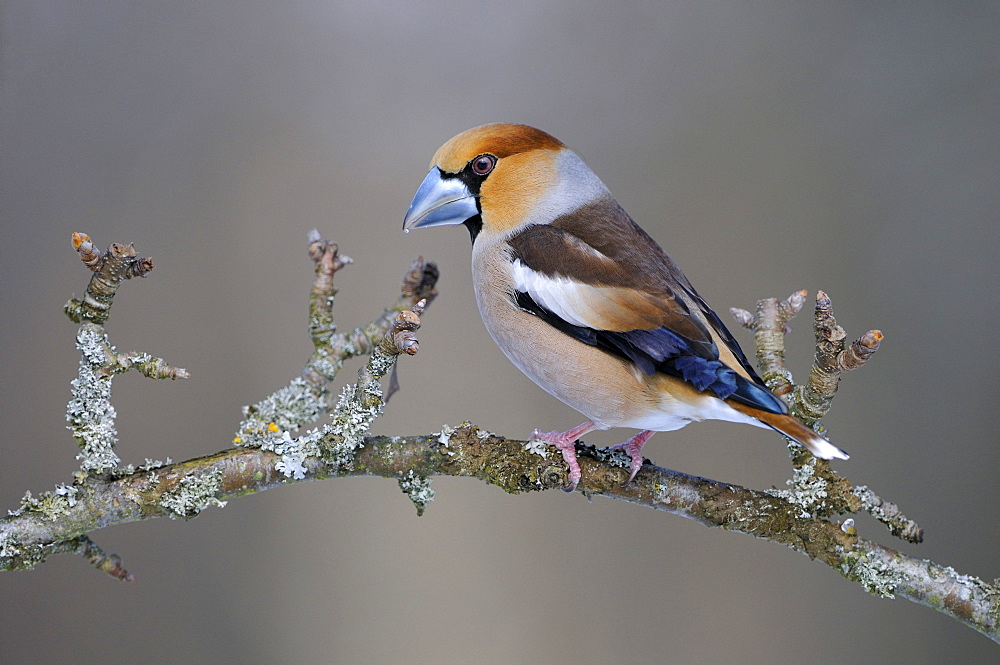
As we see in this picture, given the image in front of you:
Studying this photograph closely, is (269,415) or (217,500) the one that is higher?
(269,415)

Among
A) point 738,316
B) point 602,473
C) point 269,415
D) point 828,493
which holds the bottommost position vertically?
point 828,493

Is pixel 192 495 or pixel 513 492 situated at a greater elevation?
pixel 192 495

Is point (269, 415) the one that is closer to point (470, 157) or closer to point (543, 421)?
point (470, 157)

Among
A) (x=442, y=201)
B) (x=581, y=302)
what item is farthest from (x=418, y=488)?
(x=442, y=201)

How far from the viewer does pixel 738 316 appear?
1294 millimetres

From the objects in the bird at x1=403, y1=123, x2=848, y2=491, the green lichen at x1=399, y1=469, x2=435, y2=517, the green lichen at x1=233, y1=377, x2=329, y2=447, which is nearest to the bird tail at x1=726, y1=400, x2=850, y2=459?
the bird at x1=403, y1=123, x2=848, y2=491

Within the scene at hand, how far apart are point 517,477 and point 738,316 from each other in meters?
0.46

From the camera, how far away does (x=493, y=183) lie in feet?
4.35

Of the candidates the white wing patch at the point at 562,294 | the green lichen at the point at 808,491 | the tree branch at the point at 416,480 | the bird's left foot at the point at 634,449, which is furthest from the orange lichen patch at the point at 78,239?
the green lichen at the point at 808,491

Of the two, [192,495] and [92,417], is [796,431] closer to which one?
[192,495]

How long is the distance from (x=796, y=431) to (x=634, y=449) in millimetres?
299

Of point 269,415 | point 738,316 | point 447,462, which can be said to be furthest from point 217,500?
point 738,316

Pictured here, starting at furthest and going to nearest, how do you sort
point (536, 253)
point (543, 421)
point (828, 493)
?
point (543, 421) → point (536, 253) → point (828, 493)

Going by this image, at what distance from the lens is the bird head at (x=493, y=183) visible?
131 centimetres
